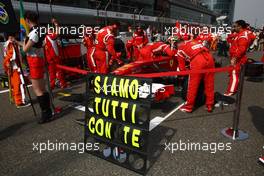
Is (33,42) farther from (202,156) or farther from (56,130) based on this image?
(202,156)

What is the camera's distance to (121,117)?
2.83 meters

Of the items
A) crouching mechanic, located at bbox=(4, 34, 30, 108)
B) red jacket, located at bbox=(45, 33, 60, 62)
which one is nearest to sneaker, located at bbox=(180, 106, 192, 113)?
crouching mechanic, located at bbox=(4, 34, 30, 108)

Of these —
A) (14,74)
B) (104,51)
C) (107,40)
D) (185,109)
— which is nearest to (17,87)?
(14,74)

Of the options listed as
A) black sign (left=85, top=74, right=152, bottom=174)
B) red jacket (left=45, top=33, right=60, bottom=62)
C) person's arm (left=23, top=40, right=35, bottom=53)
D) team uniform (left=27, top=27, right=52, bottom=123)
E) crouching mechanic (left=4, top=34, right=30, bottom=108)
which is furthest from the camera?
red jacket (left=45, top=33, right=60, bottom=62)

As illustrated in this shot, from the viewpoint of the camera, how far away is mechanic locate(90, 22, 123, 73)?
228 inches

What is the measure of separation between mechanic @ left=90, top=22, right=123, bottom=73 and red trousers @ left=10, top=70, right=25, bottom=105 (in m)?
1.87

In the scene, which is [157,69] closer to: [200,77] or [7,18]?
[200,77]

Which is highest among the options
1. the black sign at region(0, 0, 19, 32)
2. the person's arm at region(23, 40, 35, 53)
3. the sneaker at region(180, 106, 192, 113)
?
the black sign at region(0, 0, 19, 32)

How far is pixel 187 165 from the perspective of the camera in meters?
2.97

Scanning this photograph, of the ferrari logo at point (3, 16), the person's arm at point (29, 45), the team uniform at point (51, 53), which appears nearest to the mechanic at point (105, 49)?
the team uniform at point (51, 53)

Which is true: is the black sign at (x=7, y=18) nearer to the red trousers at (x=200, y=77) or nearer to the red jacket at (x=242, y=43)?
the red trousers at (x=200, y=77)

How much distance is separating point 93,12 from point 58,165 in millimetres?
25667

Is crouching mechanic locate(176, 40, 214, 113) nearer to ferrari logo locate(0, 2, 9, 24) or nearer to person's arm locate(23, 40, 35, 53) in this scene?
person's arm locate(23, 40, 35, 53)

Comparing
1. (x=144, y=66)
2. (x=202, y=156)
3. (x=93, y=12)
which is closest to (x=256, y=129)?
(x=202, y=156)
